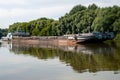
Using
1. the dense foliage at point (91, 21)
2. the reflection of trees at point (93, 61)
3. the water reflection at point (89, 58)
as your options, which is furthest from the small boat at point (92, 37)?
the reflection of trees at point (93, 61)

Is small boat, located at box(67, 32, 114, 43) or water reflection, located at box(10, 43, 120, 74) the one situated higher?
small boat, located at box(67, 32, 114, 43)

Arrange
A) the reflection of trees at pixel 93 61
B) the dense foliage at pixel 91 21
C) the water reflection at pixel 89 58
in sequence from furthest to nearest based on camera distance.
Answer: the dense foliage at pixel 91 21
the water reflection at pixel 89 58
the reflection of trees at pixel 93 61

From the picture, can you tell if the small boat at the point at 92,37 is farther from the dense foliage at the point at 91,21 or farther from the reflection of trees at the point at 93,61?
the reflection of trees at the point at 93,61

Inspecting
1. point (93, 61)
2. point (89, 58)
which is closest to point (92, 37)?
point (89, 58)

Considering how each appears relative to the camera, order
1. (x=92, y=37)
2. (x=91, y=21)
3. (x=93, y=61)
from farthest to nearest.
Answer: (x=91, y=21) → (x=92, y=37) → (x=93, y=61)

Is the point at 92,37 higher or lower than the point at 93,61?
higher

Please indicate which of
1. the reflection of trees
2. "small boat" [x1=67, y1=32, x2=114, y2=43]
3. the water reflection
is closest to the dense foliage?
"small boat" [x1=67, y1=32, x2=114, y2=43]

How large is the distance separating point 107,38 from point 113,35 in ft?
8.15

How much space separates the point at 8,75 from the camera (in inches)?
972

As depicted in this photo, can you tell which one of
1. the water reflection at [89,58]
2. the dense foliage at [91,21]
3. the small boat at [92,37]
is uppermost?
the dense foliage at [91,21]

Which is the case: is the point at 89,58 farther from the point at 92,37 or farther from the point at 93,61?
the point at 92,37

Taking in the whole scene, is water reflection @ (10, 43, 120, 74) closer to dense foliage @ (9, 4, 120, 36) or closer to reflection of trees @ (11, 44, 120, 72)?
reflection of trees @ (11, 44, 120, 72)

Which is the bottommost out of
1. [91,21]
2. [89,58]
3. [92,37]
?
[89,58]

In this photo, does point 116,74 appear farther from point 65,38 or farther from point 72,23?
point 72,23
